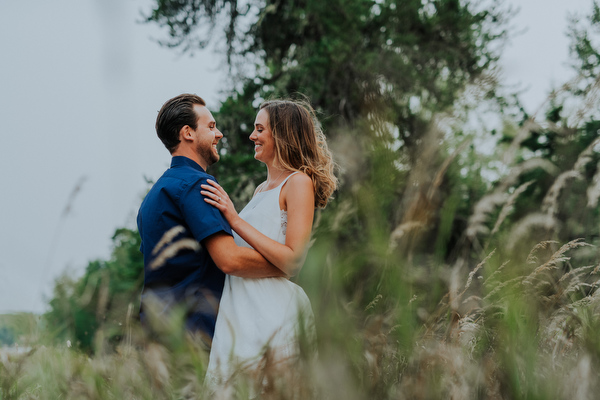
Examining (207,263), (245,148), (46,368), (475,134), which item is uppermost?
(245,148)

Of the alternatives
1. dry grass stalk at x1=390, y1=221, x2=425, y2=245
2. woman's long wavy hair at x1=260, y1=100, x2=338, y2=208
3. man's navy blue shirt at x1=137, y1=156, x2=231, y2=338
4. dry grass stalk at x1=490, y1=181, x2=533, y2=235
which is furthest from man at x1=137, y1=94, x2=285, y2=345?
dry grass stalk at x1=490, y1=181, x2=533, y2=235

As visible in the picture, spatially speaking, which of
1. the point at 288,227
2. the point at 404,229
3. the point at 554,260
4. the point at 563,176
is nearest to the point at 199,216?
the point at 288,227

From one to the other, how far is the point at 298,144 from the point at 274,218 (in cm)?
45

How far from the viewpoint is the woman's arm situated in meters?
2.21

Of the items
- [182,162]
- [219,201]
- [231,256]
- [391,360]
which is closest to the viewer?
[391,360]

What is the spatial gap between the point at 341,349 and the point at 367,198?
741 mm

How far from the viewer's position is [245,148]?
10.5 meters

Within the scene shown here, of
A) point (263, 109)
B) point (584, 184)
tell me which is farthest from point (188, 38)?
point (263, 109)

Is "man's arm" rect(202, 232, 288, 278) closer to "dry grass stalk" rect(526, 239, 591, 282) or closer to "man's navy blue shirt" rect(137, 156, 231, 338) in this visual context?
"man's navy blue shirt" rect(137, 156, 231, 338)

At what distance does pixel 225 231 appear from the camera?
2.16 m

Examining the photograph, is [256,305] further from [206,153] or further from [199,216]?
[206,153]

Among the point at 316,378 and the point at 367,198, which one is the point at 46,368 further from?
the point at 367,198

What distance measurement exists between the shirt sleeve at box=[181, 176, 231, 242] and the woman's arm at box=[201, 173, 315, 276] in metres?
0.03

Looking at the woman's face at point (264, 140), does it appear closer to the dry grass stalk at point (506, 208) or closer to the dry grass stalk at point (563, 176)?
the dry grass stalk at point (506, 208)
